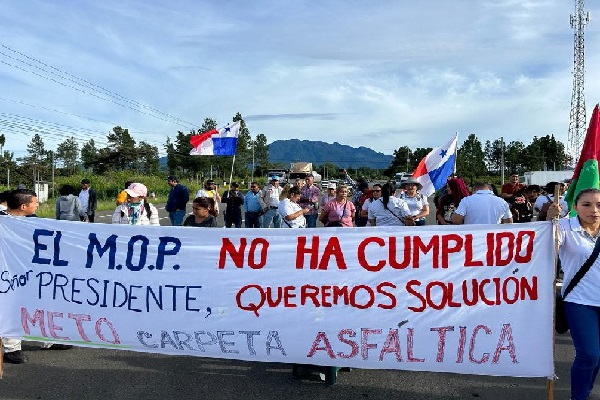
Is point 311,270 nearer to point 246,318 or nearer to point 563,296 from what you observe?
point 246,318

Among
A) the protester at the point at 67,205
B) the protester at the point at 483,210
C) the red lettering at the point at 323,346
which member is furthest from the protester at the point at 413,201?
the protester at the point at 67,205

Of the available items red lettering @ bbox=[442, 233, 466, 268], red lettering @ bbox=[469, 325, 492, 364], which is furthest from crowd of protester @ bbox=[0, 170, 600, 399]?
red lettering @ bbox=[442, 233, 466, 268]

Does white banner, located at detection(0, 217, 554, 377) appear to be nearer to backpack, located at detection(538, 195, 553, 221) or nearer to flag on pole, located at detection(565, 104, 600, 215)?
flag on pole, located at detection(565, 104, 600, 215)

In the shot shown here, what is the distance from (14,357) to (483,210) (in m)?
4.93

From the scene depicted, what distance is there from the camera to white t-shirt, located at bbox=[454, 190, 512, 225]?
554 cm

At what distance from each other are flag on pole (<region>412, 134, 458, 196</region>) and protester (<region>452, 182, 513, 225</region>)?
12.0ft

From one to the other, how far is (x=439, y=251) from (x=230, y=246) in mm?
Result: 1603

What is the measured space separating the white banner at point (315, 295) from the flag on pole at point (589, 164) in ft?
2.29

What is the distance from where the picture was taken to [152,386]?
162 inches

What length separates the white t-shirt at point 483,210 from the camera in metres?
5.54

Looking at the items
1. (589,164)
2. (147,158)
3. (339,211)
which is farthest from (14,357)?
(147,158)

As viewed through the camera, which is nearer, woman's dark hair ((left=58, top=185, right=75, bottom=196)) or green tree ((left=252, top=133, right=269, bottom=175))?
woman's dark hair ((left=58, top=185, right=75, bottom=196))

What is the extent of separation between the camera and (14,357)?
464 cm

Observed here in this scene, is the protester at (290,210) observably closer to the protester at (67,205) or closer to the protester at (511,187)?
the protester at (511,187)
